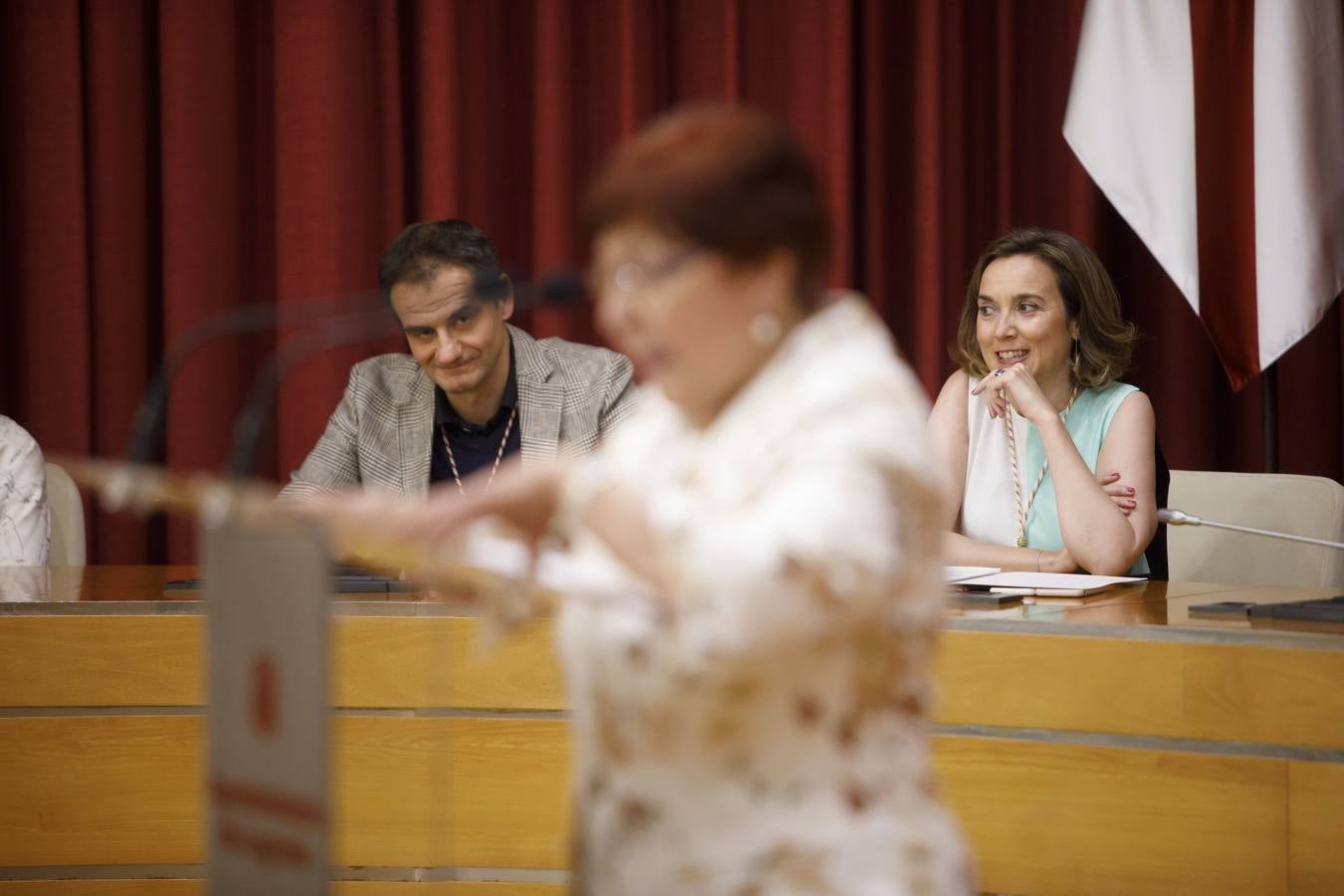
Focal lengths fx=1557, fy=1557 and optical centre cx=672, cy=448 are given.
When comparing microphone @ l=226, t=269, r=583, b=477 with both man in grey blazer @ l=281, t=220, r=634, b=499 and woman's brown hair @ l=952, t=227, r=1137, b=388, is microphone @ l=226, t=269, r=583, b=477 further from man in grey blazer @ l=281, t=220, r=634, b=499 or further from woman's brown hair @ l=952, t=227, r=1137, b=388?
woman's brown hair @ l=952, t=227, r=1137, b=388

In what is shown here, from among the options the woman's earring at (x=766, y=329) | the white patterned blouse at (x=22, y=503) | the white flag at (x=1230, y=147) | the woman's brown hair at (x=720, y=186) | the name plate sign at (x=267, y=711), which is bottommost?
the name plate sign at (x=267, y=711)

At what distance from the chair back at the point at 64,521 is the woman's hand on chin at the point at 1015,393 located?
2.10m

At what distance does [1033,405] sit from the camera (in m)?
3.23

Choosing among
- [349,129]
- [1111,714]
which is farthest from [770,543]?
[349,129]

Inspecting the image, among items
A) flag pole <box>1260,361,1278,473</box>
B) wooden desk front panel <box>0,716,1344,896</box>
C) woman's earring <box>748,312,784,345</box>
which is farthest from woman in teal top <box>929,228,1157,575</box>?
Answer: woman's earring <box>748,312,784,345</box>

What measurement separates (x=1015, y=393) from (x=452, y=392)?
1.19 m

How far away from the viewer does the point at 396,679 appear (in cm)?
256

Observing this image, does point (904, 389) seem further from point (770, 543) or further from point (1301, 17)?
point (1301, 17)

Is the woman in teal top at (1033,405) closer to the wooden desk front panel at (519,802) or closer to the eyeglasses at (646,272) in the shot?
the wooden desk front panel at (519,802)

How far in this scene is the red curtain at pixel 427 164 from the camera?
424 cm

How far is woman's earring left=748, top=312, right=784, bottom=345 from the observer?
3.95 feet

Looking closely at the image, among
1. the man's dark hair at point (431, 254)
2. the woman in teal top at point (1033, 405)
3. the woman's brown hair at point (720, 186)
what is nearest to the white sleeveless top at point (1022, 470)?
the woman in teal top at point (1033, 405)

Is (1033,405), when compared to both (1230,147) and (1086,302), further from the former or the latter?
(1230,147)

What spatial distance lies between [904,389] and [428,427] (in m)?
2.33
